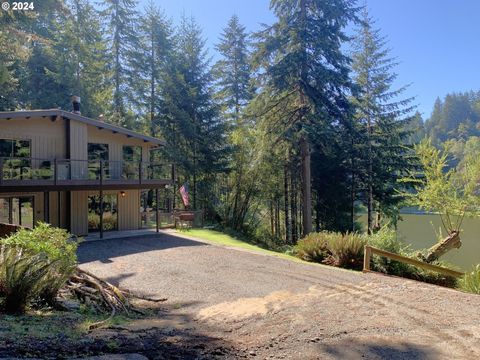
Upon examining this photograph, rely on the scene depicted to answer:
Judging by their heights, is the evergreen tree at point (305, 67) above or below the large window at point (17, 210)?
above

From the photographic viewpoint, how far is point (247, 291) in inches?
316

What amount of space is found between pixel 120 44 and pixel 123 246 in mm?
19334

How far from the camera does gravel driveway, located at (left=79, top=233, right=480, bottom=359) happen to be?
4523 millimetres

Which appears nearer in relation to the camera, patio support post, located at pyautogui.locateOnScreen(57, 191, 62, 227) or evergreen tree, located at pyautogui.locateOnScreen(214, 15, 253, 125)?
patio support post, located at pyautogui.locateOnScreen(57, 191, 62, 227)

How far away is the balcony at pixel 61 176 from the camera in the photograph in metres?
13.2

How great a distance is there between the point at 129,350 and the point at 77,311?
2.43 meters

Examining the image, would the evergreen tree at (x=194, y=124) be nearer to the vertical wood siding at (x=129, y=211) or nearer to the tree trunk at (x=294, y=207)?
the tree trunk at (x=294, y=207)

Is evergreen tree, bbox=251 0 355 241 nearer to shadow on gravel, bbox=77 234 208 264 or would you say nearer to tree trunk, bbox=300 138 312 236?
tree trunk, bbox=300 138 312 236

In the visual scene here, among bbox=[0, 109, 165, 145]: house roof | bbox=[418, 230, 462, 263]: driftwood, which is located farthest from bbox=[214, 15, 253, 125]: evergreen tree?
bbox=[418, 230, 462, 263]: driftwood

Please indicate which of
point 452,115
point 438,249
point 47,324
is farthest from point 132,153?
point 452,115

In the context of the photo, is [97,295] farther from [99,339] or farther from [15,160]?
[15,160]

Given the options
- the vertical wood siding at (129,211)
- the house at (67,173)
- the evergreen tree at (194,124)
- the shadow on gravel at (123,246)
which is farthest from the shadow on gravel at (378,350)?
the evergreen tree at (194,124)

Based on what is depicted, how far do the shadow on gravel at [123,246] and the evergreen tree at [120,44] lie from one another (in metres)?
14.3

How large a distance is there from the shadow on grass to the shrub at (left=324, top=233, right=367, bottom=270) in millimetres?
6403
